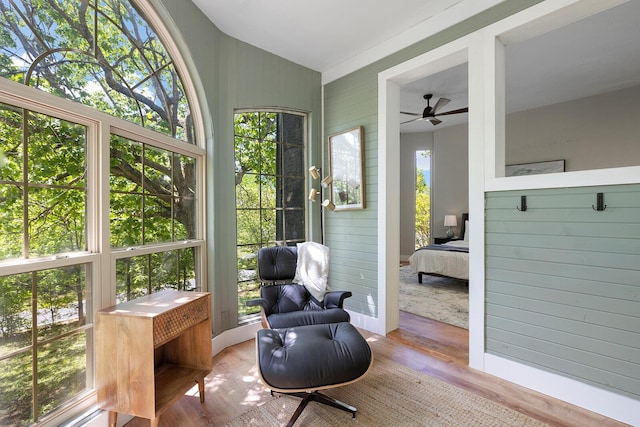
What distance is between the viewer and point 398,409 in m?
1.84

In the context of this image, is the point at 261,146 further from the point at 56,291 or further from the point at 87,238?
the point at 56,291

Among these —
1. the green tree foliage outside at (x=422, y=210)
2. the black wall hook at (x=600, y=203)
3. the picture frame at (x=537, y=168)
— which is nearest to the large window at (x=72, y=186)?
the black wall hook at (x=600, y=203)

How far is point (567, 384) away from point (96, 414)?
2.94 meters

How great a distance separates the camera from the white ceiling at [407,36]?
2.42 m

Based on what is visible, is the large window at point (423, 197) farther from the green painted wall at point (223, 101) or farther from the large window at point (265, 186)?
the green painted wall at point (223, 101)

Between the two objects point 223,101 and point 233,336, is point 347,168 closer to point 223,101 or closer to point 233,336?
point 223,101

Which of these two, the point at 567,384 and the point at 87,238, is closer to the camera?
the point at 87,238

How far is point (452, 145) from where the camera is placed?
6586 mm

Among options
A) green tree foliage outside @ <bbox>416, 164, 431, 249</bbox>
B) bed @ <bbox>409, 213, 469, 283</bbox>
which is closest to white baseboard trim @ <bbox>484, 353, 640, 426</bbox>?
bed @ <bbox>409, 213, 469, 283</bbox>

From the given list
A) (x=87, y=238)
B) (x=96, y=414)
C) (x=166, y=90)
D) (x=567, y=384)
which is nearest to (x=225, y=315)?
(x=96, y=414)

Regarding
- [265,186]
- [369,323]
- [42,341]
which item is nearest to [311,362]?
[42,341]

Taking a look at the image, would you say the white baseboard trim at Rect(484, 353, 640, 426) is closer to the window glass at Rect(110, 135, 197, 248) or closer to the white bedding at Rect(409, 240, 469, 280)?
the white bedding at Rect(409, 240, 469, 280)

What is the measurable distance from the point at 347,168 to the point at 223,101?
1479mm

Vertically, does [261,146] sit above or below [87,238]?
above
